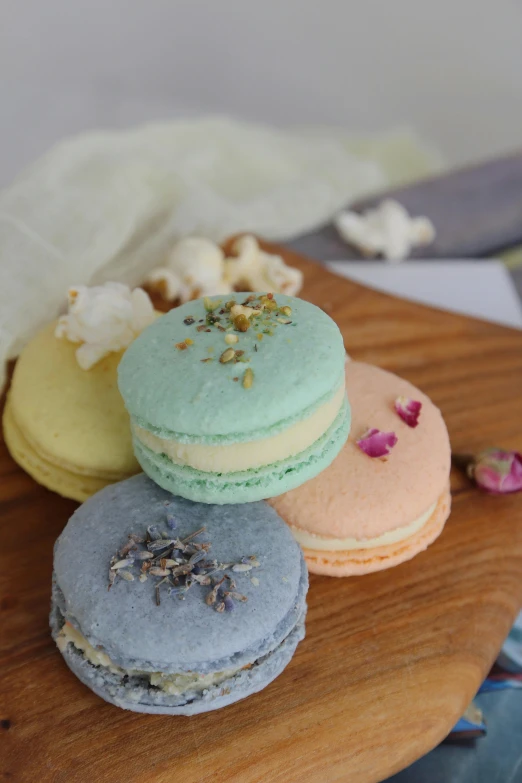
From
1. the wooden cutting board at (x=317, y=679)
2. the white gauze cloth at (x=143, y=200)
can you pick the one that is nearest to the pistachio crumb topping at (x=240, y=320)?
the wooden cutting board at (x=317, y=679)

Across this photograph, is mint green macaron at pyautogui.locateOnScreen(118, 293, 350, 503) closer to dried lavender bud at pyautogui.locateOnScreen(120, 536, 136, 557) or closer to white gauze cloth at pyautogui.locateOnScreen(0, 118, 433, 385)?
dried lavender bud at pyautogui.locateOnScreen(120, 536, 136, 557)

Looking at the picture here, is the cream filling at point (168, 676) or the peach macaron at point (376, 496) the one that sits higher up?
the peach macaron at point (376, 496)

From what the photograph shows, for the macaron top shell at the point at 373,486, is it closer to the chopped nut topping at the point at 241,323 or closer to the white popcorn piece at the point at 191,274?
the chopped nut topping at the point at 241,323

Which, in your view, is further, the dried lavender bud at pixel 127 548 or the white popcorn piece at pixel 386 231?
the white popcorn piece at pixel 386 231

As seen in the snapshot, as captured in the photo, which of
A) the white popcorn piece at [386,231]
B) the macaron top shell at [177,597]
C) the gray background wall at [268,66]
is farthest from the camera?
the gray background wall at [268,66]

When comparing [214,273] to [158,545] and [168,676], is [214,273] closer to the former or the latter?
[158,545]

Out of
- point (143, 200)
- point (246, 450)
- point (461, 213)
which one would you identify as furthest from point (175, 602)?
point (461, 213)

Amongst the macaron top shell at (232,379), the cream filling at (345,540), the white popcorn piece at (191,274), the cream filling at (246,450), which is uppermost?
the macaron top shell at (232,379)
